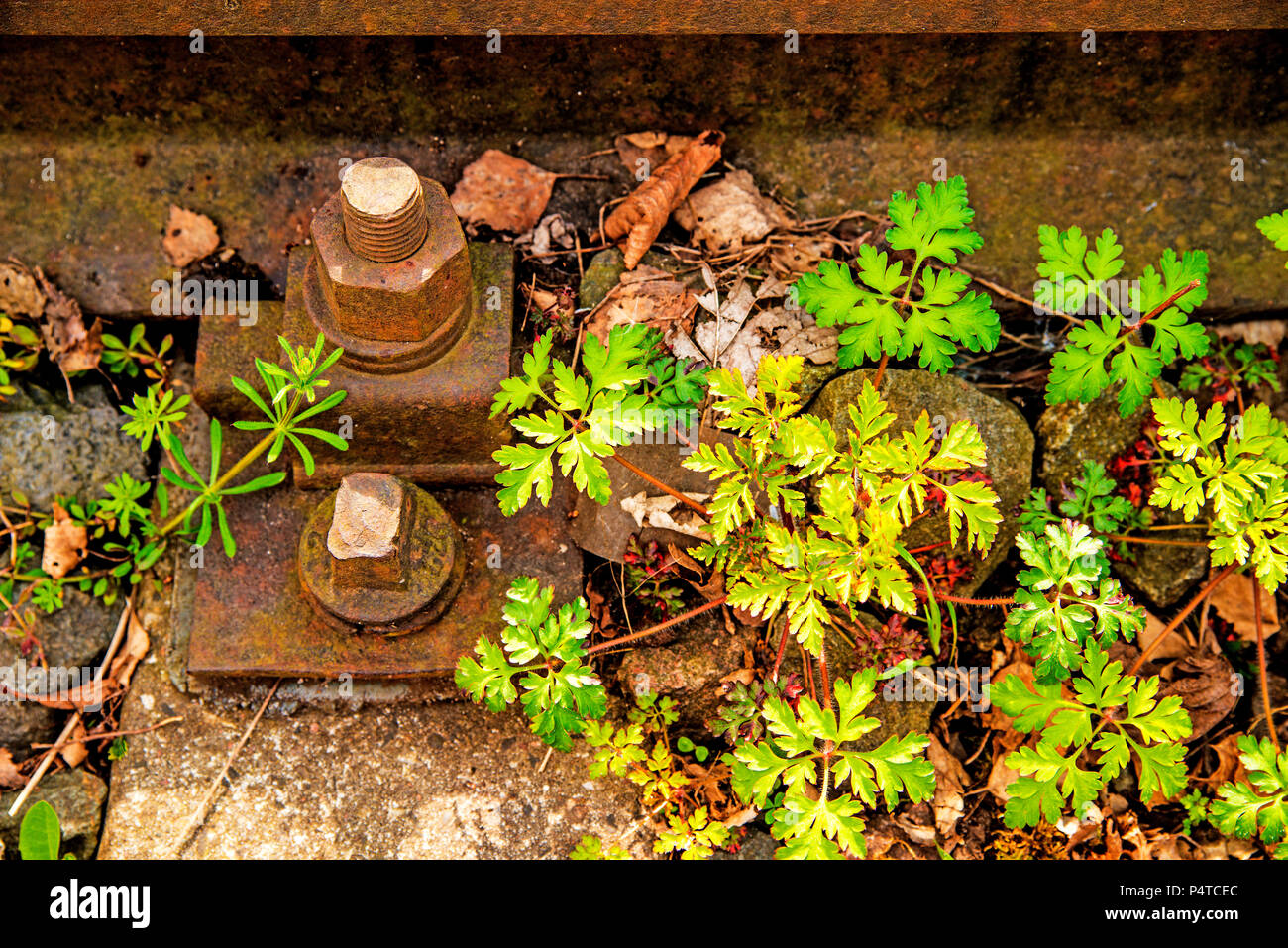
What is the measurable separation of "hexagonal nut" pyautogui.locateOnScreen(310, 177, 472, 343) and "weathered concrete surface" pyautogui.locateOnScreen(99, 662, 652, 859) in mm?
1353

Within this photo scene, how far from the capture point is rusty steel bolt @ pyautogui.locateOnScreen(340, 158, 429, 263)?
2537 mm

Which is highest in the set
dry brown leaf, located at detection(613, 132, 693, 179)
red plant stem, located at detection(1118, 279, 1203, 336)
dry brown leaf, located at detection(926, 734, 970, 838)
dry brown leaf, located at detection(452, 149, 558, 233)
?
dry brown leaf, located at detection(613, 132, 693, 179)

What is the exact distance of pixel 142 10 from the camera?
10.0 feet

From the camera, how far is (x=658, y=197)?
11.0 ft

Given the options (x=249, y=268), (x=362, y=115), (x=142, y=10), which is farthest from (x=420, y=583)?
(x=142, y=10)

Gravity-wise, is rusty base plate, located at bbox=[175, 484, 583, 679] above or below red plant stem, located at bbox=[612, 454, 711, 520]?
below

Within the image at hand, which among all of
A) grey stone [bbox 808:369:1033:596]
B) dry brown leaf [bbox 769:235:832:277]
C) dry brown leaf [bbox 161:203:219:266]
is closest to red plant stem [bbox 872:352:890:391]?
grey stone [bbox 808:369:1033:596]

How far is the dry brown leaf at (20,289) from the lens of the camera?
134 inches

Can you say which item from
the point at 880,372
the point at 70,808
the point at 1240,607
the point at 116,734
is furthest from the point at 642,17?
the point at 70,808

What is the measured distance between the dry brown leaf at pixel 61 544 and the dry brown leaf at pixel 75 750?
561 millimetres

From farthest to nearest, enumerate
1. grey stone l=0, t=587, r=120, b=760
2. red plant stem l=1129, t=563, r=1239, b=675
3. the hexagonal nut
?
1. grey stone l=0, t=587, r=120, b=760
2. red plant stem l=1129, t=563, r=1239, b=675
3. the hexagonal nut

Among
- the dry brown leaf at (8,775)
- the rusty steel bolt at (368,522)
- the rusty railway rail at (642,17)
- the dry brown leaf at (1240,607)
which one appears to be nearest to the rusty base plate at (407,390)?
the rusty steel bolt at (368,522)

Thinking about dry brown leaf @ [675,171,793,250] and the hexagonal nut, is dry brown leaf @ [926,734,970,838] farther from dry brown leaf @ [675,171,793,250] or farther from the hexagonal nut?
the hexagonal nut

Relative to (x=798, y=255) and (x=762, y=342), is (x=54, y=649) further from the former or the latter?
(x=798, y=255)
